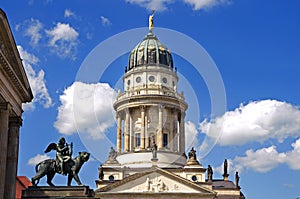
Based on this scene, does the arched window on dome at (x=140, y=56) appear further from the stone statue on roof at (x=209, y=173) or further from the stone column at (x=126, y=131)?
the stone statue on roof at (x=209, y=173)

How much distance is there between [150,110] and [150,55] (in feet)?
30.9

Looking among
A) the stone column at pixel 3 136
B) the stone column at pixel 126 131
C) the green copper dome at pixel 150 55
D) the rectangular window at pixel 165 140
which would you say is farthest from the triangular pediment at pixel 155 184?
the stone column at pixel 3 136

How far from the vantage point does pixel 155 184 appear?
8519 centimetres

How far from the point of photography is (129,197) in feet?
278

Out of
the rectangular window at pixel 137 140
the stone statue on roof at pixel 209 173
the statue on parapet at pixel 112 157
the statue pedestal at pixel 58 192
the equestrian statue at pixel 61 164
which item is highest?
the rectangular window at pixel 137 140

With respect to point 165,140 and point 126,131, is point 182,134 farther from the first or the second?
point 126,131

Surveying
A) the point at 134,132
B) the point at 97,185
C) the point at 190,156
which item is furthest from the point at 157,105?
the point at 97,185

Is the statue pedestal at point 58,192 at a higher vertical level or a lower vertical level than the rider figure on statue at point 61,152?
lower

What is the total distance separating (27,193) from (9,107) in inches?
249

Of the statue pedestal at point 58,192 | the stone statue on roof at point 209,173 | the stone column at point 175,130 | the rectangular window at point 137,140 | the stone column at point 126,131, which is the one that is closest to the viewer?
the statue pedestal at point 58,192

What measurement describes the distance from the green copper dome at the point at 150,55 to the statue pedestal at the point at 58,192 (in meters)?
60.9

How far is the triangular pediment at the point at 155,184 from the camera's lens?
84.6 meters

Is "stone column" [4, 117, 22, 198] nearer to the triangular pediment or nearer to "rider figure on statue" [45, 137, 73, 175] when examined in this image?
"rider figure on statue" [45, 137, 73, 175]

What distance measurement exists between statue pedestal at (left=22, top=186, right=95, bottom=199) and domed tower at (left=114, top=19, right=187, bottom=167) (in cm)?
5179
